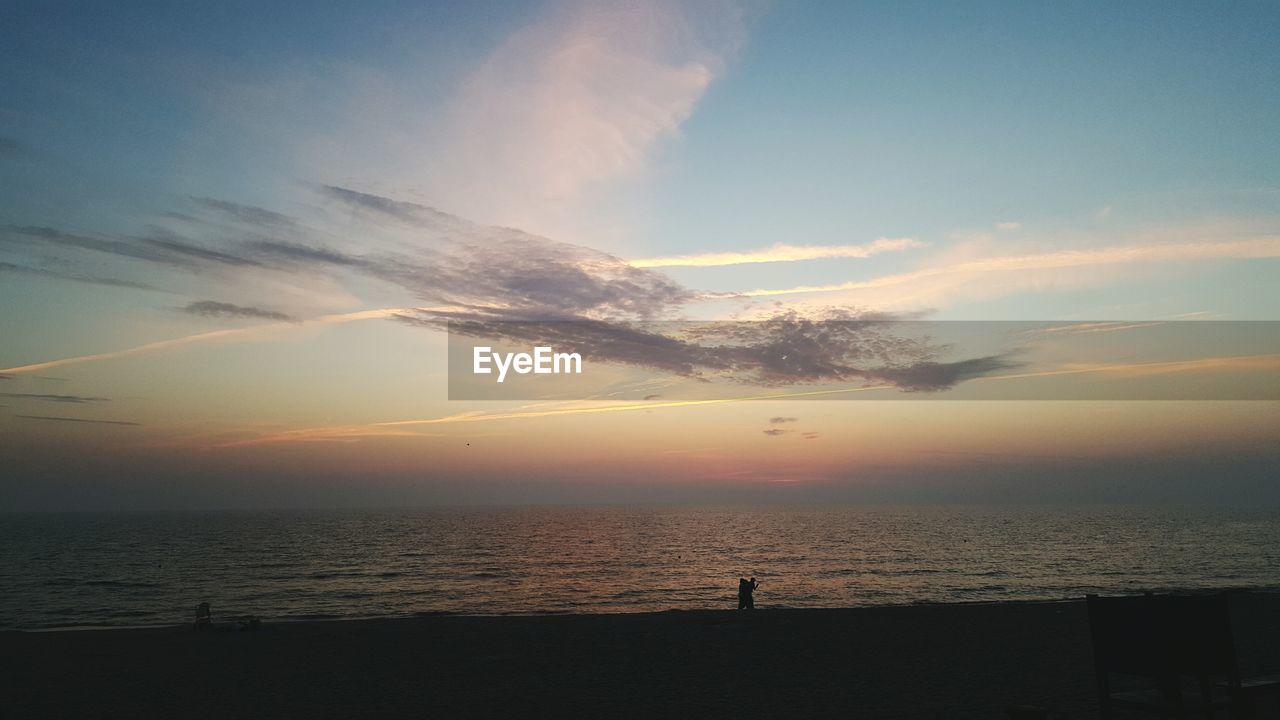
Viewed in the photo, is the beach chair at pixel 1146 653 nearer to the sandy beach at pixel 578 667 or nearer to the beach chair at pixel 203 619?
the sandy beach at pixel 578 667

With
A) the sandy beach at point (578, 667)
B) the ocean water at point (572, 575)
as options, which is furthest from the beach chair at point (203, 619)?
the ocean water at point (572, 575)

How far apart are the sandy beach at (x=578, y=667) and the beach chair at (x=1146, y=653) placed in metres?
3.47

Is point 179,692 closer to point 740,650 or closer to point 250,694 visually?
point 250,694

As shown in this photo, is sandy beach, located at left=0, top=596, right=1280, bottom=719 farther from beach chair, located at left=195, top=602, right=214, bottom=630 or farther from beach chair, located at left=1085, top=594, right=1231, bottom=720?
beach chair, located at left=1085, top=594, right=1231, bottom=720

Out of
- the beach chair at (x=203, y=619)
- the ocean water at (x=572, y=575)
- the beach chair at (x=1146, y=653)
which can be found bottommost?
the ocean water at (x=572, y=575)

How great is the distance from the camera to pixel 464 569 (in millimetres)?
59375

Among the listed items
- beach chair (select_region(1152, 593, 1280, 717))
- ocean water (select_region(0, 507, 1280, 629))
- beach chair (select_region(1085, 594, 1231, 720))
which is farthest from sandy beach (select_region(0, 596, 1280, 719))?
ocean water (select_region(0, 507, 1280, 629))

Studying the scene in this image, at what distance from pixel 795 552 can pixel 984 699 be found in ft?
222

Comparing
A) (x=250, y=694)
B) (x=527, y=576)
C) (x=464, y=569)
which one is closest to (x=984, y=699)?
(x=250, y=694)

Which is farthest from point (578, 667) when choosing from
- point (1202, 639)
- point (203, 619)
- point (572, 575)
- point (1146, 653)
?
point (572, 575)

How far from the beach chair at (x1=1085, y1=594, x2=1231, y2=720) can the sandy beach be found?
3466 millimetres

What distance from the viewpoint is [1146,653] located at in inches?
270

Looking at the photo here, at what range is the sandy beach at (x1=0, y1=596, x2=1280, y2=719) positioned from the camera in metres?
11.3

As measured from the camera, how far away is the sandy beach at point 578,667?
11266 mm
